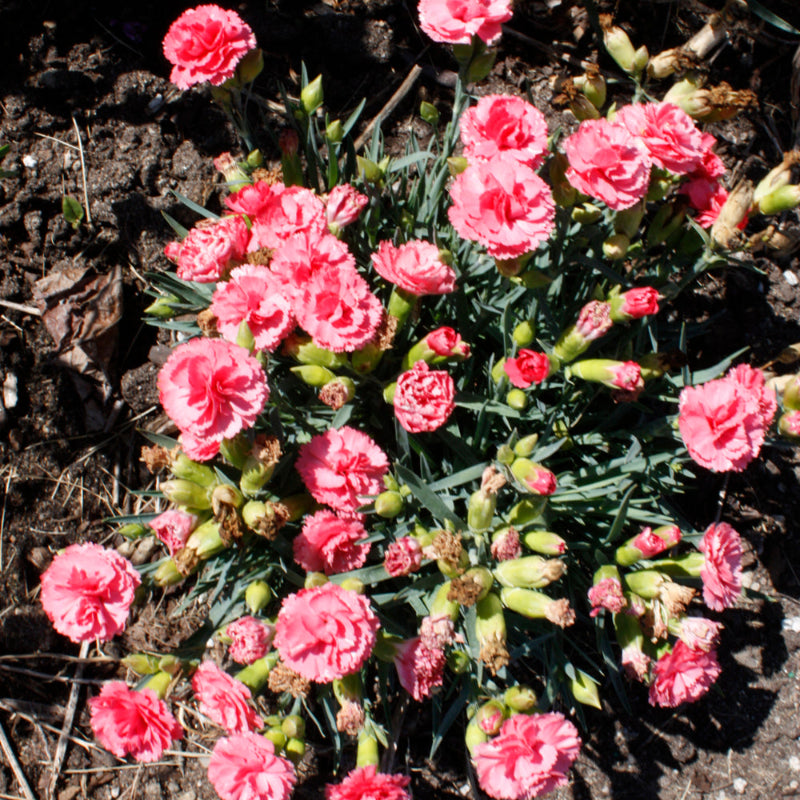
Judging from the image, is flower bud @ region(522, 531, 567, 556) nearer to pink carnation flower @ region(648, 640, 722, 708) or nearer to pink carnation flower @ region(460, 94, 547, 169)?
pink carnation flower @ region(648, 640, 722, 708)

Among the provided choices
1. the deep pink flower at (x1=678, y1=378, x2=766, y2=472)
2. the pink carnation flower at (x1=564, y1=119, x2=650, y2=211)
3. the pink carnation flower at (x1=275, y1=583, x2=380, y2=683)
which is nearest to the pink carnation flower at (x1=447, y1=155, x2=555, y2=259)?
the pink carnation flower at (x1=564, y1=119, x2=650, y2=211)

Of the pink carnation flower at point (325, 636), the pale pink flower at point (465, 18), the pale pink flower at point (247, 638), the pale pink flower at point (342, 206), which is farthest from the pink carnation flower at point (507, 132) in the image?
the pale pink flower at point (247, 638)

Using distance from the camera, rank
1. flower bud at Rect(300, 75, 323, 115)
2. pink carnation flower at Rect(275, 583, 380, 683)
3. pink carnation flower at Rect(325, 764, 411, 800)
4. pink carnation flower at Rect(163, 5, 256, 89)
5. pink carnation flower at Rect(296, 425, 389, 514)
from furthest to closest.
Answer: flower bud at Rect(300, 75, 323, 115) → pink carnation flower at Rect(163, 5, 256, 89) → pink carnation flower at Rect(296, 425, 389, 514) → pink carnation flower at Rect(325, 764, 411, 800) → pink carnation flower at Rect(275, 583, 380, 683)

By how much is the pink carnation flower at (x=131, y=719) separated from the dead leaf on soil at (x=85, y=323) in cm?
110

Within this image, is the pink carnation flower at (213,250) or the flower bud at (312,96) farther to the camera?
the flower bud at (312,96)

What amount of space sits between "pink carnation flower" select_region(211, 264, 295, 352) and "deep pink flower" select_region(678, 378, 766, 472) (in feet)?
3.22

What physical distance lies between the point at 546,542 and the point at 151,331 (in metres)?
1.67

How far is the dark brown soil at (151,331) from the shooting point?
2.26 metres

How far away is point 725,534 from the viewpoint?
1652 mm

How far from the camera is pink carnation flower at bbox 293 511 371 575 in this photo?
1.72 metres

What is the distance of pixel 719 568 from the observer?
5.27ft

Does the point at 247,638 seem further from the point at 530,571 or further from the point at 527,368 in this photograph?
the point at 527,368

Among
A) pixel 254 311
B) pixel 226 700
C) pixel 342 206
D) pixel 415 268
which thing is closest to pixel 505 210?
pixel 415 268

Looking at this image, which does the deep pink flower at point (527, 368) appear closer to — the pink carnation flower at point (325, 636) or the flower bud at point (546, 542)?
the flower bud at point (546, 542)
